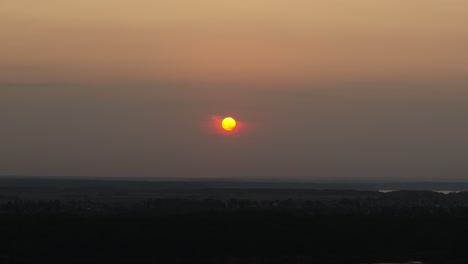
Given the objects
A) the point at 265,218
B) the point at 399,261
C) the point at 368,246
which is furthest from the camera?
the point at 265,218

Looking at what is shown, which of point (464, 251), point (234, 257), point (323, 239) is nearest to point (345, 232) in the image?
point (323, 239)

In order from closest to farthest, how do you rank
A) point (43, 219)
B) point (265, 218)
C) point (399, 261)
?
1. point (399, 261)
2. point (43, 219)
3. point (265, 218)

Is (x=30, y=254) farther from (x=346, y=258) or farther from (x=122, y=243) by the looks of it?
(x=346, y=258)

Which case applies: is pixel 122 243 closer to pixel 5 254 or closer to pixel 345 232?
pixel 5 254

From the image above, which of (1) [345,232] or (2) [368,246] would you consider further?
(1) [345,232]

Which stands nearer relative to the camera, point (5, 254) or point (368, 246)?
point (5, 254)

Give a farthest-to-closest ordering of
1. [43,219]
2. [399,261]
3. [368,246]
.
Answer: [43,219] → [368,246] → [399,261]

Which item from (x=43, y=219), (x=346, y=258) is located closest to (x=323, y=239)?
(x=346, y=258)

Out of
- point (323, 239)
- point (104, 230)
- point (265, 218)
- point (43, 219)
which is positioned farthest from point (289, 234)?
point (43, 219)

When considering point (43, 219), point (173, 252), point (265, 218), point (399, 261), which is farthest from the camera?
point (265, 218)
